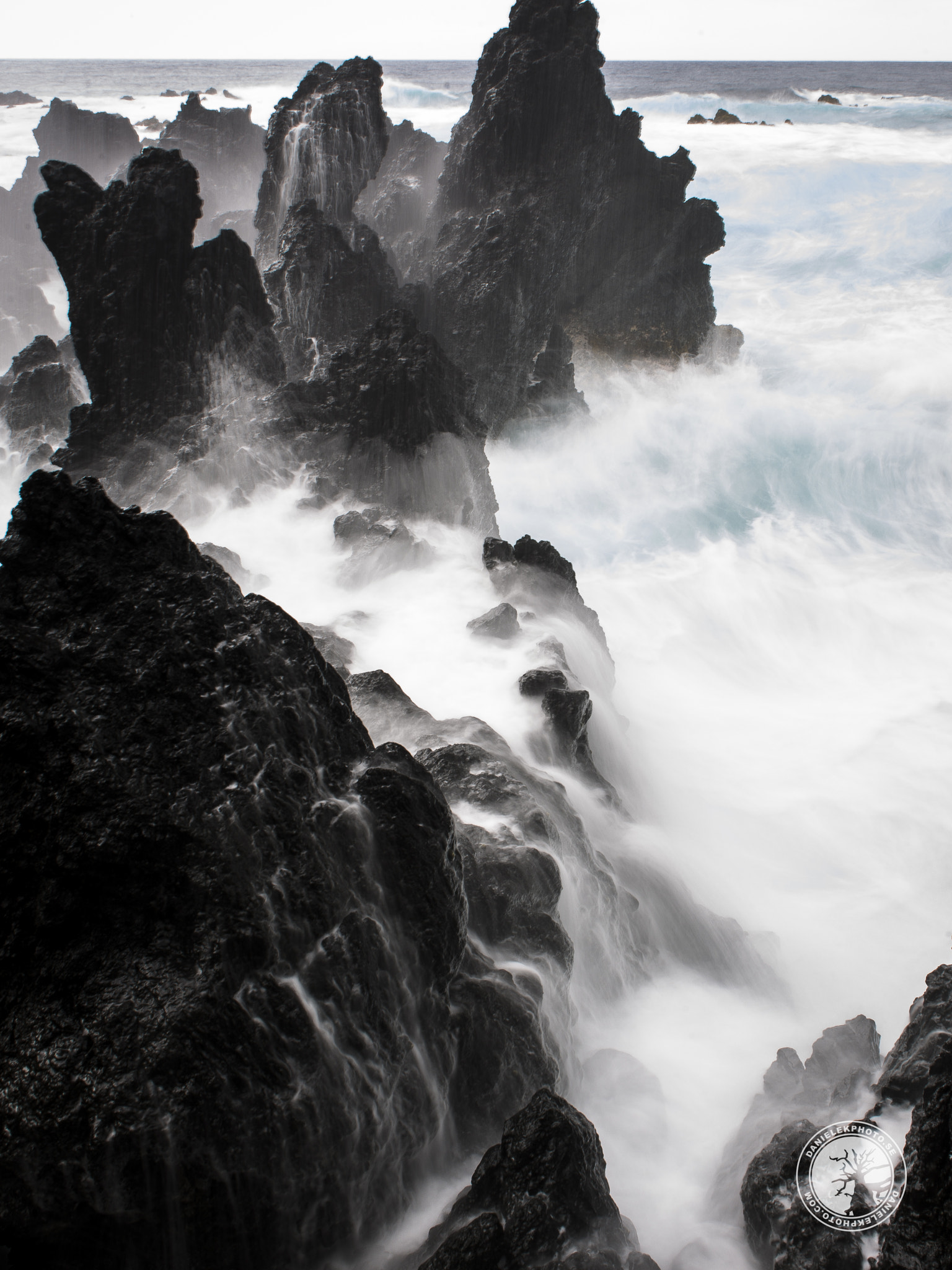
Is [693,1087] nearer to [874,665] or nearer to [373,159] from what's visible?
[874,665]

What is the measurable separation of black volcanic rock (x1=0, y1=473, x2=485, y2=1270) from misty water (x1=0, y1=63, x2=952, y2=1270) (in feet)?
3.42

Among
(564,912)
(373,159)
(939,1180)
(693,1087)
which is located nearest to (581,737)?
(564,912)

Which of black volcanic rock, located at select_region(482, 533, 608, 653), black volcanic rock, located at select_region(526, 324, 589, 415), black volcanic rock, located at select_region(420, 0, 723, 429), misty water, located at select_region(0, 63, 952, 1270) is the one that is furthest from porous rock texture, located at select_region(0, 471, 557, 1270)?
black volcanic rock, located at select_region(526, 324, 589, 415)

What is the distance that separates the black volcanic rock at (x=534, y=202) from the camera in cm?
1805

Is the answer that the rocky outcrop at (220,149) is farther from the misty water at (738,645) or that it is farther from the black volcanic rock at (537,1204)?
the black volcanic rock at (537,1204)

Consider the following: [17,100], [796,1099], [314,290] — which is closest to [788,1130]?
[796,1099]

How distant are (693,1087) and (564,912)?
5.24 ft

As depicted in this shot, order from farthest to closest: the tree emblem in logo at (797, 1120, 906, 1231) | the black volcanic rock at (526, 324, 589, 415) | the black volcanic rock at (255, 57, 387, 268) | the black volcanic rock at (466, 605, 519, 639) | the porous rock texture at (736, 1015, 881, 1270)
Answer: the black volcanic rock at (526, 324, 589, 415) → the black volcanic rock at (255, 57, 387, 268) → the black volcanic rock at (466, 605, 519, 639) → the porous rock texture at (736, 1015, 881, 1270) → the tree emblem in logo at (797, 1120, 906, 1231)

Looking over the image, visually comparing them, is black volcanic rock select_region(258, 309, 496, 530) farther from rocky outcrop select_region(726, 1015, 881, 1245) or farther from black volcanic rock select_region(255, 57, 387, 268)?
rocky outcrop select_region(726, 1015, 881, 1245)

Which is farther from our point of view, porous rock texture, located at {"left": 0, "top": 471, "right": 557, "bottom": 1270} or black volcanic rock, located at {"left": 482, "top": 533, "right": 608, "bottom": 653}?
black volcanic rock, located at {"left": 482, "top": 533, "right": 608, "bottom": 653}

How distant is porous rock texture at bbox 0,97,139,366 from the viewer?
87.3ft

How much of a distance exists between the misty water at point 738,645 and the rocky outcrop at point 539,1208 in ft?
2.11

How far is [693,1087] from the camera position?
21.1 ft

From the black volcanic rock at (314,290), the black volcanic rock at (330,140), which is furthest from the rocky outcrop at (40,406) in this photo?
the black volcanic rock at (330,140)
